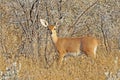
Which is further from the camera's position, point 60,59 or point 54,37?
point 54,37

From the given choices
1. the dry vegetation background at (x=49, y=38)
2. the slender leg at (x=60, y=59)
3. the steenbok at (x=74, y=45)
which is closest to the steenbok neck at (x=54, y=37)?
the steenbok at (x=74, y=45)

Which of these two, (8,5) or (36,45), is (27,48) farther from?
(8,5)

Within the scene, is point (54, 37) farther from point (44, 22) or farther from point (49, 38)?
point (49, 38)

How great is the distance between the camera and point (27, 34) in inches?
454

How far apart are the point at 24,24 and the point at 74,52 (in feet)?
4.90

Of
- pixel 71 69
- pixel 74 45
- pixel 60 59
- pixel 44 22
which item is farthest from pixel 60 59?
pixel 71 69

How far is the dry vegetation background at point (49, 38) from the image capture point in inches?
349

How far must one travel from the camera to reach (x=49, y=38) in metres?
12.3

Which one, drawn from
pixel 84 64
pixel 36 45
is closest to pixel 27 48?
pixel 36 45

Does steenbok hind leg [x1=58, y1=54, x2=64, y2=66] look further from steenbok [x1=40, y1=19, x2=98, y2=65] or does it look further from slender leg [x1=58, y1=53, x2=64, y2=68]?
steenbok [x1=40, y1=19, x2=98, y2=65]

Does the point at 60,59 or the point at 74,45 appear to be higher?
the point at 74,45

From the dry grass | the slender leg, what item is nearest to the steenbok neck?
the slender leg

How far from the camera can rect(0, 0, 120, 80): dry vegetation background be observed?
29.1 ft

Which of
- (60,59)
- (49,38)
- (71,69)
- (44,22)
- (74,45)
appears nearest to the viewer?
(71,69)
